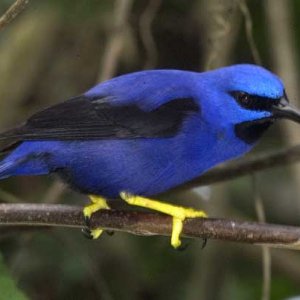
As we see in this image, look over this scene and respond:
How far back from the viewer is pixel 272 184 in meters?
5.46

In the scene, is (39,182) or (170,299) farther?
(39,182)

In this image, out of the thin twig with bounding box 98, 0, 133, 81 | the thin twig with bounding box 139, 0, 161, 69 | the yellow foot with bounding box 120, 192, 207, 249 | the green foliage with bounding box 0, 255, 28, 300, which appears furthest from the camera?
the thin twig with bounding box 139, 0, 161, 69

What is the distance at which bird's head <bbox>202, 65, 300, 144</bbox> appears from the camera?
11.5ft

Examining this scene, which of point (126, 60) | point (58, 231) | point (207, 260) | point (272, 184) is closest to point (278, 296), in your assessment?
point (207, 260)

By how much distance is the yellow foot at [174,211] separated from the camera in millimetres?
3438

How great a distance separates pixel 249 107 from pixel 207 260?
129 centimetres

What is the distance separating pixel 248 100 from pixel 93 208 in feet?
2.28

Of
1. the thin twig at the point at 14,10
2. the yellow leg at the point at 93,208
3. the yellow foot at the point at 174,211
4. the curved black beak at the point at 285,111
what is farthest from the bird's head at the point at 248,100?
the thin twig at the point at 14,10

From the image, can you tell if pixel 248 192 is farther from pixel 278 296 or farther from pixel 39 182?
pixel 39 182

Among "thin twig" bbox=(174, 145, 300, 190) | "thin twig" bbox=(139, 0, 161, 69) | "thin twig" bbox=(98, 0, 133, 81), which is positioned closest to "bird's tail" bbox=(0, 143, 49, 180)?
"thin twig" bbox=(174, 145, 300, 190)

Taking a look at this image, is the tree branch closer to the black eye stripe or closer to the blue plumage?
the blue plumage

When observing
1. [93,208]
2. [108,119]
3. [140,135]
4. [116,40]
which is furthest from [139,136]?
[116,40]

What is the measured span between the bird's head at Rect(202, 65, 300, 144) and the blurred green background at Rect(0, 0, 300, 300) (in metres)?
0.66

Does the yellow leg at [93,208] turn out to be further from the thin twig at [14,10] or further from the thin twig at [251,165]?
the thin twig at [14,10]
